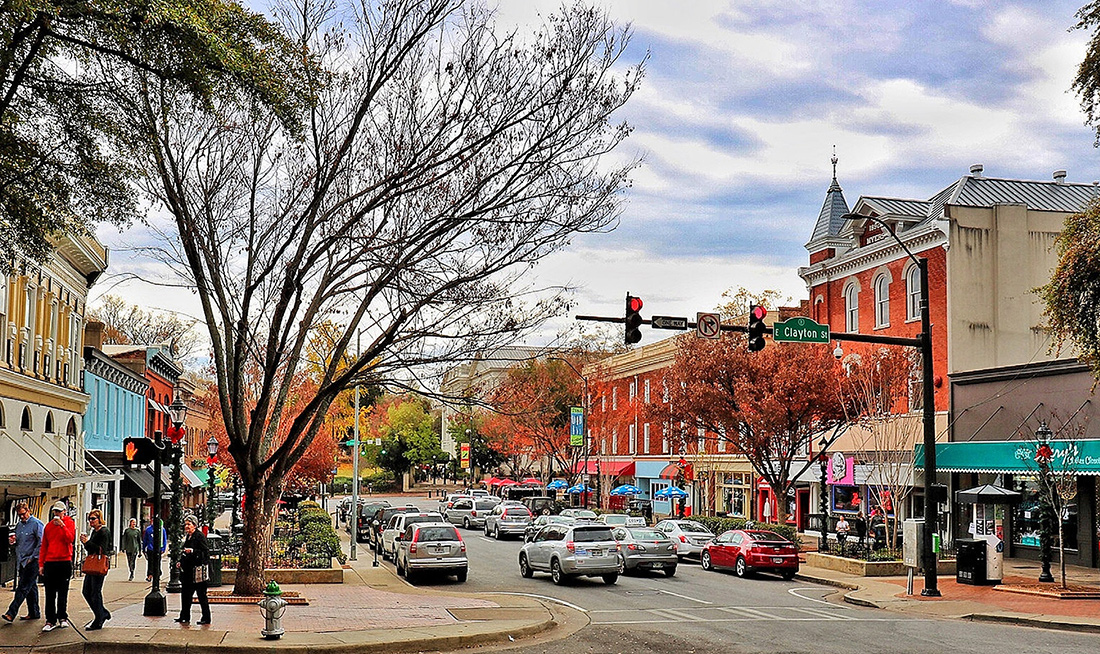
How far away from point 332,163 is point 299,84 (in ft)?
13.9

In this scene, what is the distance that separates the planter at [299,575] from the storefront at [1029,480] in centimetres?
1868

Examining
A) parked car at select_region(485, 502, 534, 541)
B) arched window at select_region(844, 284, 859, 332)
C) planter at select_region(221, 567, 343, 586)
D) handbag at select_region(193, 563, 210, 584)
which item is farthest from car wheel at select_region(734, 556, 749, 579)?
parked car at select_region(485, 502, 534, 541)

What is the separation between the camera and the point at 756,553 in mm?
31578

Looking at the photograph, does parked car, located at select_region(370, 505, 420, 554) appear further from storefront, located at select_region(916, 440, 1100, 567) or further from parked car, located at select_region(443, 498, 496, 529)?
storefront, located at select_region(916, 440, 1100, 567)

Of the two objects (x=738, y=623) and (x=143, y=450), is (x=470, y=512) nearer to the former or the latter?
(x=738, y=623)

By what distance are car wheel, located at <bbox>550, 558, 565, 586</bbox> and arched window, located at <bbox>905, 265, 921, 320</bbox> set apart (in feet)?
67.0

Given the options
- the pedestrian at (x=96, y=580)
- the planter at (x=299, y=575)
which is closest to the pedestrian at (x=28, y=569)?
the pedestrian at (x=96, y=580)

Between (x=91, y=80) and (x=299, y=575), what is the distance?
15249 mm

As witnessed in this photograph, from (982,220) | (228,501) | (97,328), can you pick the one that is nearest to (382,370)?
(97,328)

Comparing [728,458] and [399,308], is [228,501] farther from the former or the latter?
[399,308]

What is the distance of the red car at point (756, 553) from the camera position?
31359mm

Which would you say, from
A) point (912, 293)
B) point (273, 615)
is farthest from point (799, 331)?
point (912, 293)

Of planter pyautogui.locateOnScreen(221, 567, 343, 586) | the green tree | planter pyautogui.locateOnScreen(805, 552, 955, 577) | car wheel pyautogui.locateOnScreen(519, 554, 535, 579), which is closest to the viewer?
the green tree

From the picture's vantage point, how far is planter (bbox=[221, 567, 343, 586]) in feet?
88.2
